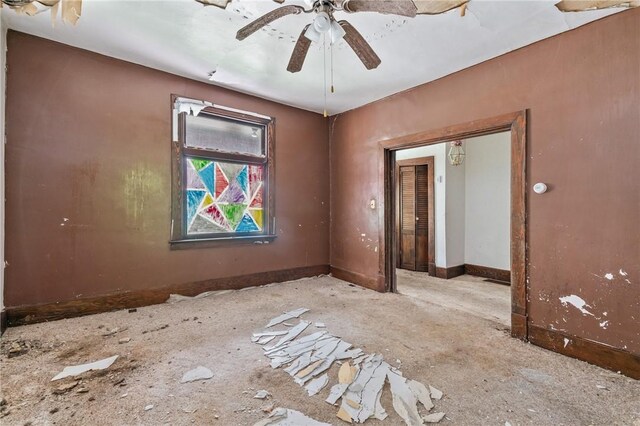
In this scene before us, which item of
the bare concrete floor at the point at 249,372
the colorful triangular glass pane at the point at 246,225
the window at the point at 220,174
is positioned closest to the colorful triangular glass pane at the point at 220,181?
the window at the point at 220,174

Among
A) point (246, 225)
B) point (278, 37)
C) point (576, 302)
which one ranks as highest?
point (278, 37)

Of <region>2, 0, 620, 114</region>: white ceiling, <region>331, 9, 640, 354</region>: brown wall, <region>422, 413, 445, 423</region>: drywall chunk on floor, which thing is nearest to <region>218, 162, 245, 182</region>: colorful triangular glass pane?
<region>2, 0, 620, 114</region>: white ceiling

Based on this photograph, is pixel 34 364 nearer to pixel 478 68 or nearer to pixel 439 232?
pixel 478 68

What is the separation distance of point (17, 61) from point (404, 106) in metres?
4.14

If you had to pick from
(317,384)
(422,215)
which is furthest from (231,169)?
(422,215)

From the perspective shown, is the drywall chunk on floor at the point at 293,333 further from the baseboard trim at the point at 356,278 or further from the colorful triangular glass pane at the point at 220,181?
the colorful triangular glass pane at the point at 220,181

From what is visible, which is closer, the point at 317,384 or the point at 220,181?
the point at 317,384

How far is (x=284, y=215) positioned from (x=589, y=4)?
3.86 metres

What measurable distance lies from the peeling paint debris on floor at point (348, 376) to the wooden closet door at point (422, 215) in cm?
334

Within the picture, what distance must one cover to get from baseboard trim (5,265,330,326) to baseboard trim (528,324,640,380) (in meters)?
3.19

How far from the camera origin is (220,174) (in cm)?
401

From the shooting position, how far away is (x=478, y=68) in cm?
314

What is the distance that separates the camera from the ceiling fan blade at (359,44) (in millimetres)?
2061

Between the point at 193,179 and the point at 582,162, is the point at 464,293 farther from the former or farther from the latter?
the point at 193,179
